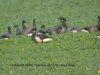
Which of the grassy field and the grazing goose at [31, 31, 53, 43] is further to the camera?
the grazing goose at [31, 31, 53, 43]

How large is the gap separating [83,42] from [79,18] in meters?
12.3

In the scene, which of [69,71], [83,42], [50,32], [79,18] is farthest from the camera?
[79,18]

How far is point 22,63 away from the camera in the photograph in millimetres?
16703

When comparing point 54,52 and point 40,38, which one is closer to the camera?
point 54,52

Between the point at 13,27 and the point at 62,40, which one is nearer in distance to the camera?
the point at 62,40

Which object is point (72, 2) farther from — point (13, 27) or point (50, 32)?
point (50, 32)

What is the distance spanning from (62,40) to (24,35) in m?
3.35

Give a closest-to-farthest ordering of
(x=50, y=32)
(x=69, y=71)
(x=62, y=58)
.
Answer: (x=69, y=71), (x=62, y=58), (x=50, y=32)

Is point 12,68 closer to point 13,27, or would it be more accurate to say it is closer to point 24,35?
point 24,35

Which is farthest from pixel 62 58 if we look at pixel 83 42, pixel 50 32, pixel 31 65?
pixel 50 32

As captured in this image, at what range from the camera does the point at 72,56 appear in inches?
702

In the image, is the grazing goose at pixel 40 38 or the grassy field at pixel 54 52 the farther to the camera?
the grazing goose at pixel 40 38

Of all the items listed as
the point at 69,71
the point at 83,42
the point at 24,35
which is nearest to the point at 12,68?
the point at 69,71

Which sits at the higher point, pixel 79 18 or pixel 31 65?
pixel 31 65
